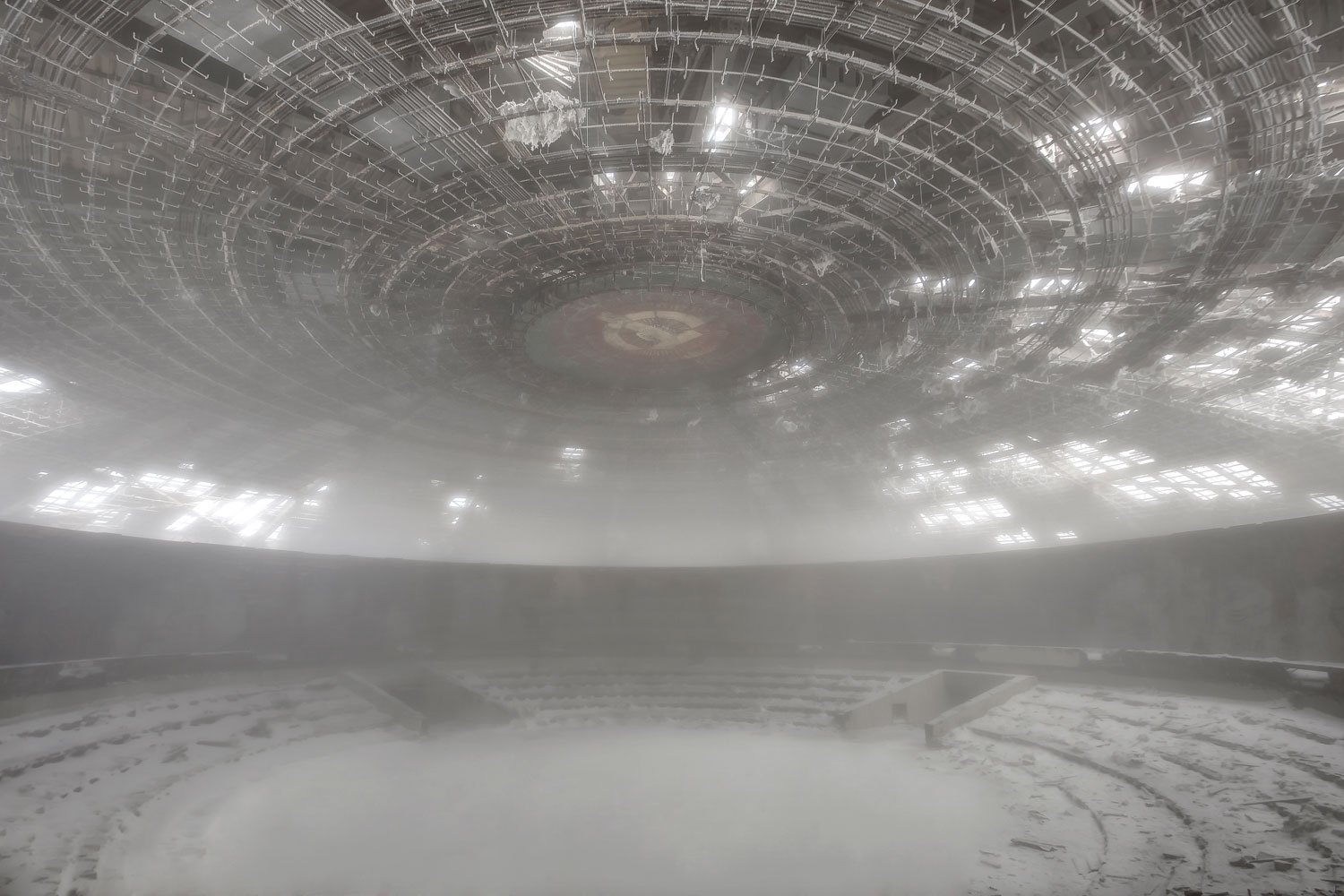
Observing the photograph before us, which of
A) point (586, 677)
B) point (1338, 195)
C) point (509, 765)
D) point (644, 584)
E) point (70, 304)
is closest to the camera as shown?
point (1338, 195)

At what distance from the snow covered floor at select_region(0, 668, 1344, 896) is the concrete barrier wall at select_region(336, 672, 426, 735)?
0.56 metres

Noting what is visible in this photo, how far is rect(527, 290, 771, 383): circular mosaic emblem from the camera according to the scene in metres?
17.7

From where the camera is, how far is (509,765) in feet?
49.9

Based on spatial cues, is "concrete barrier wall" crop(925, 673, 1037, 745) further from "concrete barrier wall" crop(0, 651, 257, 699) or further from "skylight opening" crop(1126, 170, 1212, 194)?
"concrete barrier wall" crop(0, 651, 257, 699)

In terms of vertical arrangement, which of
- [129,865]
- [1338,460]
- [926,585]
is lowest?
[129,865]

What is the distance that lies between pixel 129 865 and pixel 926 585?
24.2 meters

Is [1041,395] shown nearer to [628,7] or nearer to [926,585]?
[926,585]

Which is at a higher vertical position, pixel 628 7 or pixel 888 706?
pixel 628 7

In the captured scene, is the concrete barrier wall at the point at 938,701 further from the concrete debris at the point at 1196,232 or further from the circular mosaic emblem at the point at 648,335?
the concrete debris at the point at 1196,232

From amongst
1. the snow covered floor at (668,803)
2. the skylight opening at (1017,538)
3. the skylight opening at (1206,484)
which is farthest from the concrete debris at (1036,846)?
the skylight opening at (1017,538)

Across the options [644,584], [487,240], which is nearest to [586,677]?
[644,584]

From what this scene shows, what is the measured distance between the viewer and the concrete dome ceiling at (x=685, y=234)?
399 inches

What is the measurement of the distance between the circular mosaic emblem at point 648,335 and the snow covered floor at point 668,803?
10.6 meters

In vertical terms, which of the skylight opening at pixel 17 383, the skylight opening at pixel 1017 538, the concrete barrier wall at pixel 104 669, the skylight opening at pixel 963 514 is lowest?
the concrete barrier wall at pixel 104 669
